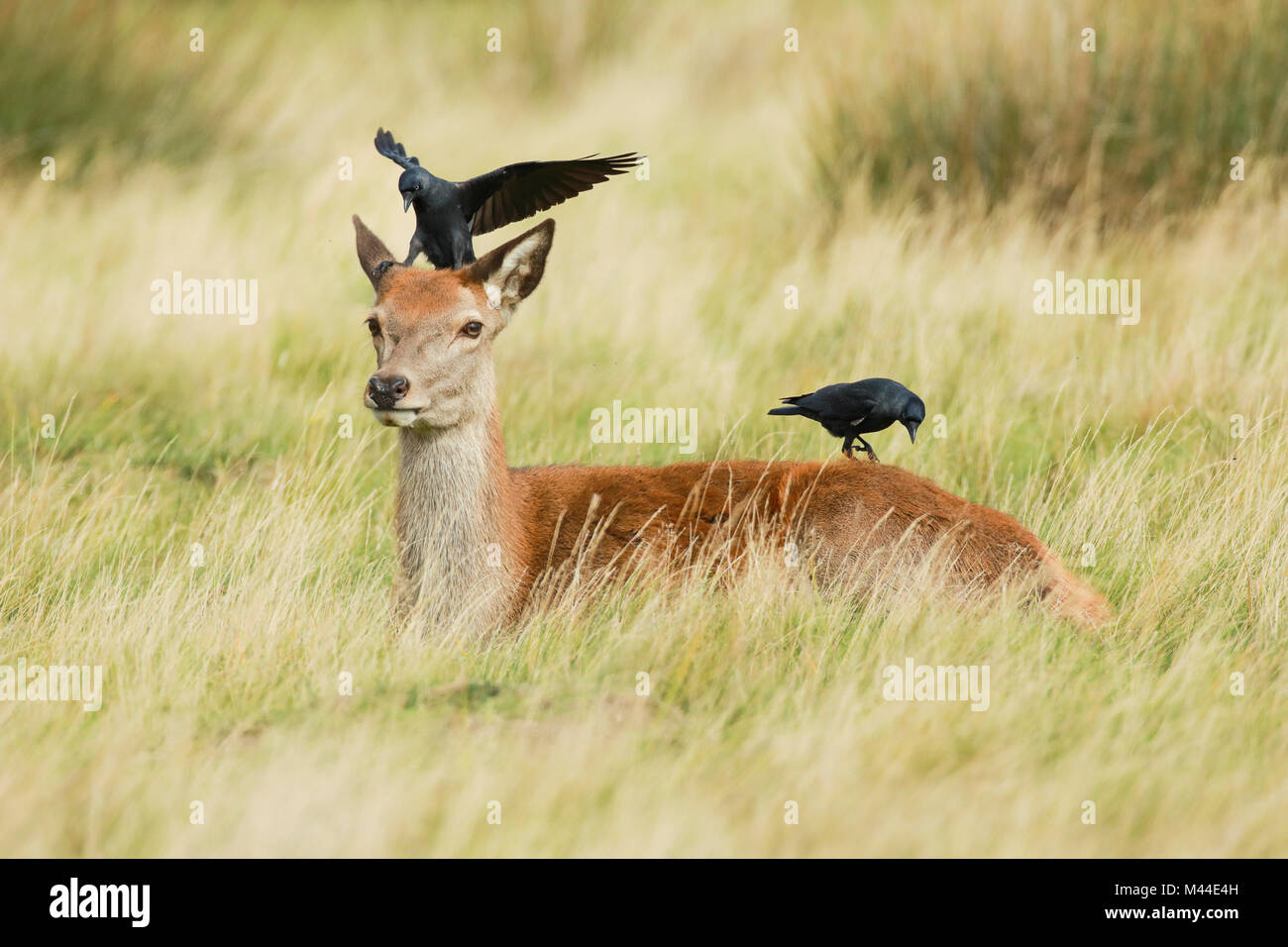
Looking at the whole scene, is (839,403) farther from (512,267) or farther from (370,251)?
(370,251)

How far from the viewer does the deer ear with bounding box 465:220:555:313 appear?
21.2 ft

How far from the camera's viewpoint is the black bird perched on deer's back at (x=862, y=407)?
6590 millimetres

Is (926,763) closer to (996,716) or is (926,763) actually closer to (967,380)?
(996,716)

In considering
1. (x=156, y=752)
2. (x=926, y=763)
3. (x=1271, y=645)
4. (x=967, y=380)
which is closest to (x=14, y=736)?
(x=156, y=752)

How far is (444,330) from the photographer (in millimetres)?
6320

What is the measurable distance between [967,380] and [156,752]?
552 centimetres

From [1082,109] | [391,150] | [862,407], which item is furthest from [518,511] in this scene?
[1082,109]

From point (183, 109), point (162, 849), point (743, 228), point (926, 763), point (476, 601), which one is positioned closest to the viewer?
point (162, 849)

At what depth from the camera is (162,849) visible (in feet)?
15.0

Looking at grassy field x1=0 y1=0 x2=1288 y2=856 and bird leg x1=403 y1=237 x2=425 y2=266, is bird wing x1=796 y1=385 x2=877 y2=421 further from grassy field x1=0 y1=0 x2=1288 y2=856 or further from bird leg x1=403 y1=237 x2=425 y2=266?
bird leg x1=403 y1=237 x2=425 y2=266

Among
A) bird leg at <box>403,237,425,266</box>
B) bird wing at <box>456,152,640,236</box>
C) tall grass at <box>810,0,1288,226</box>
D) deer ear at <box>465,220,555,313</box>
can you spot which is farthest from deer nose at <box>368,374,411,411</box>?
tall grass at <box>810,0,1288,226</box>

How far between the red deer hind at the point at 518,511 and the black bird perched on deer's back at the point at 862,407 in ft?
0.60

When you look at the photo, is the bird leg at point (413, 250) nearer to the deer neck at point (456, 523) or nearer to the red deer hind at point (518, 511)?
the red deer hind at point (518, 511)

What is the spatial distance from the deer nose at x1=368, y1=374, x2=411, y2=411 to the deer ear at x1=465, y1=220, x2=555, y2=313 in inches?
26.5
